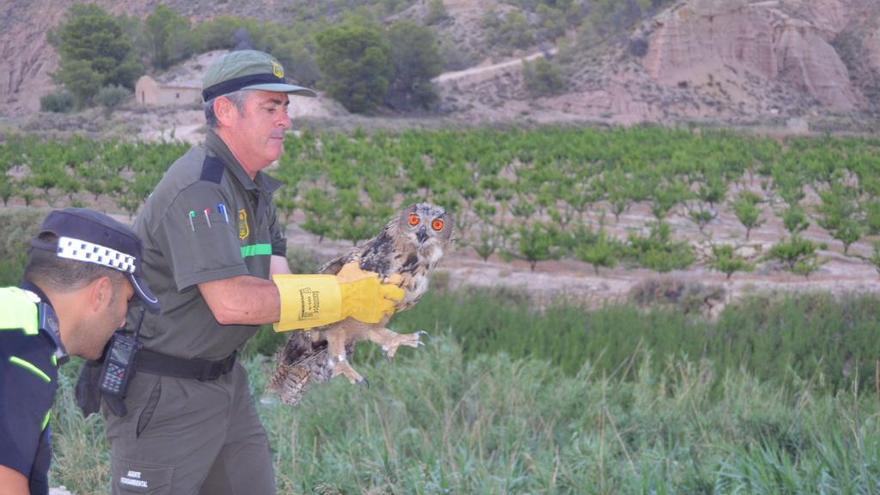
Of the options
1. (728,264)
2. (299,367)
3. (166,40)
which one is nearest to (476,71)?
(166,40)

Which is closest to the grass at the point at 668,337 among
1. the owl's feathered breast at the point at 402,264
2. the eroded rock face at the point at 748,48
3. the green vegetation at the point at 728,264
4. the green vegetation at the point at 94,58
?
the owl's feathered breast at the point at 402,264

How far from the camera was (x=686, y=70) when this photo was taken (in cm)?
5972

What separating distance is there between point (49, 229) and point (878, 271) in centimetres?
1526

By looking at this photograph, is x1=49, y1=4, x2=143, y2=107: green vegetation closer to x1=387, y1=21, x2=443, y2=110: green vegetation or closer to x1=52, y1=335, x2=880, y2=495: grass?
x1=387, y1=21, x2=443, y2=110: green vegetation

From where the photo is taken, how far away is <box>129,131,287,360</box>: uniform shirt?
106 inches

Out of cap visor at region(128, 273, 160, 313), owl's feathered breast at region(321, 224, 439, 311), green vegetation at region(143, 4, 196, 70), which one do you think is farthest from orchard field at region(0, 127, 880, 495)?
green vegetation at region(143, 4, 196, 70)

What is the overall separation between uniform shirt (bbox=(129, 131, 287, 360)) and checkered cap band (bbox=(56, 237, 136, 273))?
0.53 m

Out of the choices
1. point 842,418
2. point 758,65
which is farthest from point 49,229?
point 758,65

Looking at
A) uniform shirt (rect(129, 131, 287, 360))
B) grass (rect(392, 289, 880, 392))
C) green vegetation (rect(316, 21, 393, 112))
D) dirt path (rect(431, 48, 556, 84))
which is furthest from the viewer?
dirt path (rect(431, 48, 556, 84))

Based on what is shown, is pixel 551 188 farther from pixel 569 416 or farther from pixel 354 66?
pixel 354 66

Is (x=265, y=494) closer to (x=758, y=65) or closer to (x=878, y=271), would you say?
(x=878, y=271)

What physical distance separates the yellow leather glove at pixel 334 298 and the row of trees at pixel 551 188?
13065 mm

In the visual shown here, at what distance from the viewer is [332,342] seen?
3033 millimetres

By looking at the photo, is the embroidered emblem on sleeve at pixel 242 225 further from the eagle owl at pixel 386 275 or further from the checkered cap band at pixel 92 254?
the checkered cap band at pixel 92 254
